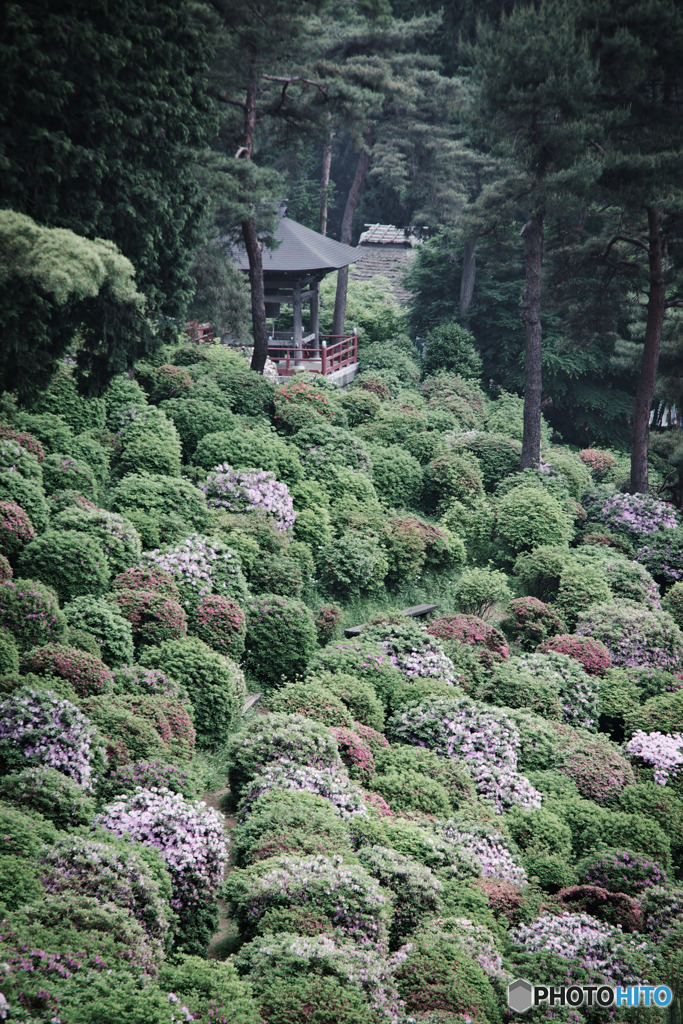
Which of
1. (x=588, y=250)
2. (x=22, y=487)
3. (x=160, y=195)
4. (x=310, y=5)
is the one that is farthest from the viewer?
(x=588, y=250)

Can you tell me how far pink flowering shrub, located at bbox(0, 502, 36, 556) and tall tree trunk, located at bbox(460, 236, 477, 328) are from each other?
25231 millimetres

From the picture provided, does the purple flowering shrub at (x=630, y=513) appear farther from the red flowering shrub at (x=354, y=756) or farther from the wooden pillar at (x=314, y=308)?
the wooden pillar at (x=314, y=308)

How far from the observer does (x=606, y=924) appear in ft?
23.2

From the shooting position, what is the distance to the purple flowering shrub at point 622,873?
310 inches

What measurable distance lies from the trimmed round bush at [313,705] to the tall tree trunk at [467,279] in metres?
25.4

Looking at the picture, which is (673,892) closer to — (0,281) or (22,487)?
(22,487)

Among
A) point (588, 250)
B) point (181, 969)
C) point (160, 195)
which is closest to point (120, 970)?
point (181, 969)

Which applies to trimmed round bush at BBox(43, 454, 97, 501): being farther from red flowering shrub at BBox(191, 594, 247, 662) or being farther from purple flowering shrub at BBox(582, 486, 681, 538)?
purple flowering shrub at BBox(582, 486, 681, 538)

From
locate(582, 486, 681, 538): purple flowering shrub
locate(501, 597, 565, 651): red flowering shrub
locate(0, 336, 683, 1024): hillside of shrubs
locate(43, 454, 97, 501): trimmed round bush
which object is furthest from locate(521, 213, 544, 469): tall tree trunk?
locate(43, 454, 97, 501): trimmed round bush

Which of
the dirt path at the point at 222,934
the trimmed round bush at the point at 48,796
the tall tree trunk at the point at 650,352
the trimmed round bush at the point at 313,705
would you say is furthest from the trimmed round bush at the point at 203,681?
the tall tree trunk at the point at 650,352

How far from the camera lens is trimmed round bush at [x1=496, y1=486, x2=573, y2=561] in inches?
647

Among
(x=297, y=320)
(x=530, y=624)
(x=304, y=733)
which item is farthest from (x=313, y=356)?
(x=304, y=733)

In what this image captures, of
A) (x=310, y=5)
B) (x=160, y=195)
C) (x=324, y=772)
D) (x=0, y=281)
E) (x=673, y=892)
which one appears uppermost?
(x=310, y=5)

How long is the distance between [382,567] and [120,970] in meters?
9.11
